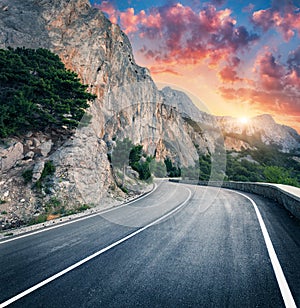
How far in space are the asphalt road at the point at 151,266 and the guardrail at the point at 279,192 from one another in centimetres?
182

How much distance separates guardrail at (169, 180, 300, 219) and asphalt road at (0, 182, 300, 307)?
1.82m

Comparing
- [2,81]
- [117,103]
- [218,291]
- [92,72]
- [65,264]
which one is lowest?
[65,264]

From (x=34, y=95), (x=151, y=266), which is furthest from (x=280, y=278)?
(x=34, y=95)

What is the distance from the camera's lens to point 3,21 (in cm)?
2769

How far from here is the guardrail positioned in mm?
7659

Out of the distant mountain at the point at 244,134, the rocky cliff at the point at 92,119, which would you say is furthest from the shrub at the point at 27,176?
the distant mountain at the point at 244,134

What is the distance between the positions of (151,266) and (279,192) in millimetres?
9816

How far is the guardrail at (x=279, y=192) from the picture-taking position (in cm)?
766

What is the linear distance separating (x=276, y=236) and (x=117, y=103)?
4317 centimetres

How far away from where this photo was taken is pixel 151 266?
362 centimetres

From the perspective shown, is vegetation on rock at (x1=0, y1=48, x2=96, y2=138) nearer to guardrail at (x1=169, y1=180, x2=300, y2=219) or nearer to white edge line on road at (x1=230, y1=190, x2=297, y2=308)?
white edge line on road at (x1=230, y1=190, x2=297, y2=308)

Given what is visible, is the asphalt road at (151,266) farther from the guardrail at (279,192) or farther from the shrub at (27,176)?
the shrub at (27,176)

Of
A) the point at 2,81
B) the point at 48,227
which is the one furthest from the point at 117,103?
the point at 48,227

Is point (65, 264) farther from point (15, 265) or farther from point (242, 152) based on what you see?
point (242, 152)
